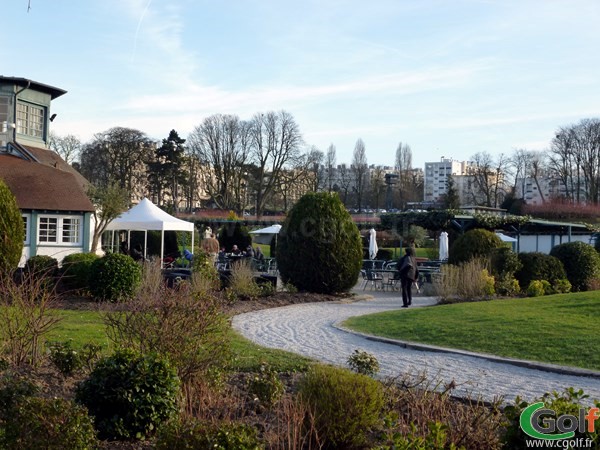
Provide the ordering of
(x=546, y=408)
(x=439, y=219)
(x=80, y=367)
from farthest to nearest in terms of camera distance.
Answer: (x=439, y=219)
(x=80, y=367)
(x=546, y=408)

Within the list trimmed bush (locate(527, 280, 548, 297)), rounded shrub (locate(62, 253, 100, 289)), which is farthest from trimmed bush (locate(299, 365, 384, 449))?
trimmed bush (locate(527, 280, 548, 297))

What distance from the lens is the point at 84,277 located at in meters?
15.7

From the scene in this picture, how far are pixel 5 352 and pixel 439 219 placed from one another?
23.2 meters

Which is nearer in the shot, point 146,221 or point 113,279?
point 113,279

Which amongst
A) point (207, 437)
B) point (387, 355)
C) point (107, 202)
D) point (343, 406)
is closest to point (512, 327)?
point (387, 355)

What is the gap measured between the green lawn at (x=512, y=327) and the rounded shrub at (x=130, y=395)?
18.0ft

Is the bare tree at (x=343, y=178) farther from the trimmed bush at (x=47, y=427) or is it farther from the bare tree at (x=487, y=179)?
the trimmed bush at (x=47, y=427)

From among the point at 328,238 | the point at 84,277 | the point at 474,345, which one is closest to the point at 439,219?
the point at 328,238

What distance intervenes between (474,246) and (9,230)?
12890 millimetres

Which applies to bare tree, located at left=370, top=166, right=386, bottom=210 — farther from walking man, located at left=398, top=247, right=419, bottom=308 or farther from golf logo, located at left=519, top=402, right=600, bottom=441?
golf logo, located at left=519, top=402, right=600, bottom=441

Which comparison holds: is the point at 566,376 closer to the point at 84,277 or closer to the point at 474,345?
the point at 474,345

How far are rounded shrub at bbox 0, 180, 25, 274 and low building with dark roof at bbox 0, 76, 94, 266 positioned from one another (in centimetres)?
605

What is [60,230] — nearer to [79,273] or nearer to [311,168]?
[79,273]

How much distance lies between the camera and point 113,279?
48.8ft
